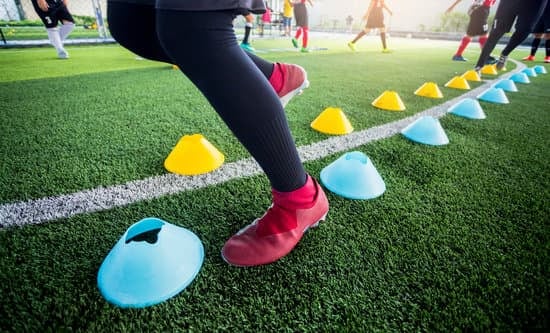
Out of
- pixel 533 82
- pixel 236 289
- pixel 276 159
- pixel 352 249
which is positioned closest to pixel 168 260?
pixel 236 289

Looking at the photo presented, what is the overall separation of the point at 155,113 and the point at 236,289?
2.03 m

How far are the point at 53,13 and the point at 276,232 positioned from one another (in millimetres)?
7091

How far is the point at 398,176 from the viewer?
1590 mm

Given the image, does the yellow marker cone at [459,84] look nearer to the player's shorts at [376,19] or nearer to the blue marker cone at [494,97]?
the blue marker cone at [494,97]

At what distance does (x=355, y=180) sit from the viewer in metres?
1.38

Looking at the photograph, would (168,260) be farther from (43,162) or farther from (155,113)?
(155,113)

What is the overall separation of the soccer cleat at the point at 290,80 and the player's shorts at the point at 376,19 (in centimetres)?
908

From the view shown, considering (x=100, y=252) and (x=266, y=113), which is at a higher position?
(x=266, y=113)

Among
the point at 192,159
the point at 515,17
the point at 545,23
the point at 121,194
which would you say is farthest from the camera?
the point at 545,23

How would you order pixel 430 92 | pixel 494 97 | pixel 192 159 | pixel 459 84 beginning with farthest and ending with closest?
pixel 459 84
pixel 430 92
pixel 494 97
pixel 192 159

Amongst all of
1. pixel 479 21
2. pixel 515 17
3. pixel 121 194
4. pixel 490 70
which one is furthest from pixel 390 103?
pixel 479 21

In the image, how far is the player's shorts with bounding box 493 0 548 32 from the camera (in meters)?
4.12

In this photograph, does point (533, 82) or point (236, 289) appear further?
point (533, 82)

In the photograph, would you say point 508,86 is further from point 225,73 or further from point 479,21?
point 225,73
